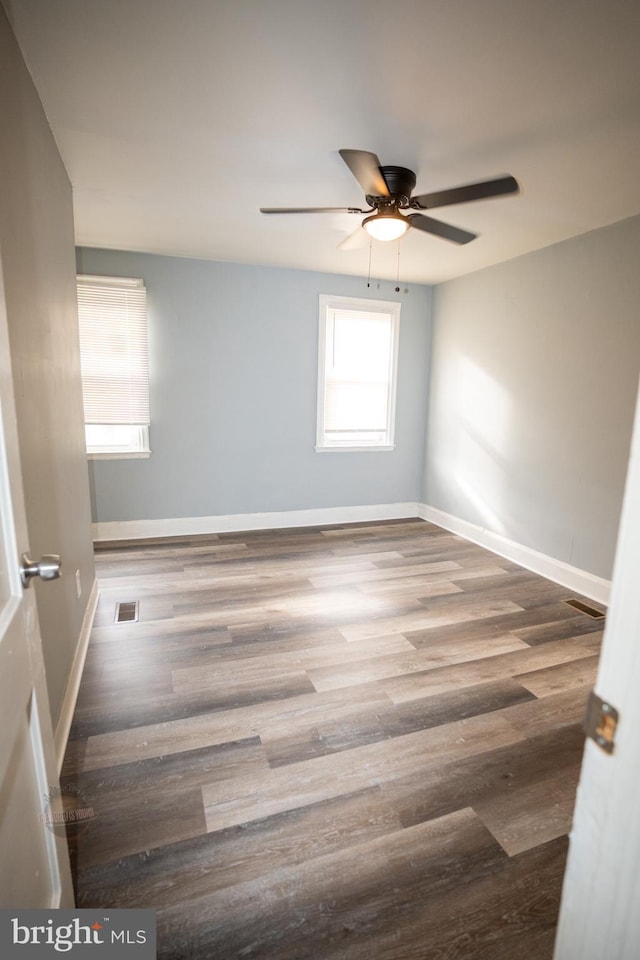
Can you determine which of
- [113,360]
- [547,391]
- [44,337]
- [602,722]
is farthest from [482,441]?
[602,722]

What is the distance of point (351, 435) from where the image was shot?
497 centimetres

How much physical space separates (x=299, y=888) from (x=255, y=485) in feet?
11.8

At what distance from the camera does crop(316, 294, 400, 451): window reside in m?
4.68

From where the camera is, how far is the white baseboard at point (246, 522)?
4.27 meters

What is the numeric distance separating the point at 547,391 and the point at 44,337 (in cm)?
347

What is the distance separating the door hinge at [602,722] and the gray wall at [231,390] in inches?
163

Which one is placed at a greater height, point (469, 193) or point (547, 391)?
point (469, 193)

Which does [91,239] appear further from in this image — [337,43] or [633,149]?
[633,149]

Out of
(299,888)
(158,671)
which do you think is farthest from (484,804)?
(158,671)

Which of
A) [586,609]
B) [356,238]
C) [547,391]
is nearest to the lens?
A: [356,238]

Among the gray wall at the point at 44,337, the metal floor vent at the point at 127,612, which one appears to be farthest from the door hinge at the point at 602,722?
the metal floor vent at the point at 127,612

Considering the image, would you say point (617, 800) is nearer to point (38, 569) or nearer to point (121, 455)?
point (38, 569)

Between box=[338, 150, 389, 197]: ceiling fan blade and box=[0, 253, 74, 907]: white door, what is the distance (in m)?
1.61

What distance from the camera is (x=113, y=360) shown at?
3.95 meters
